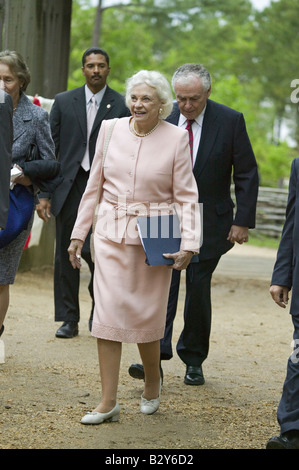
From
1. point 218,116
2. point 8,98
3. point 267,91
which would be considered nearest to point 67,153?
point 218,116

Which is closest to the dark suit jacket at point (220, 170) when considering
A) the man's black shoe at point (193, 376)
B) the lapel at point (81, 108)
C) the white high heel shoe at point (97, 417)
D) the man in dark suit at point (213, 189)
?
the man in dark suit at point (213, 189)

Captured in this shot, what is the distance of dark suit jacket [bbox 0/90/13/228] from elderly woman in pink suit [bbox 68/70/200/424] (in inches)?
16.4

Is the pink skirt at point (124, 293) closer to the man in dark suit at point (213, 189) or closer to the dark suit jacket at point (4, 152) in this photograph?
the dark suit jacket at point (4, 152)

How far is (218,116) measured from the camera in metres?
6.07

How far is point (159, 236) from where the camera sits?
4.92m

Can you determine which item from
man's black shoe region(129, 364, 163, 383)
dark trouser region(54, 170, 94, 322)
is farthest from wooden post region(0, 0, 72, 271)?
man's black shoe region(129, 364, 163, 383)

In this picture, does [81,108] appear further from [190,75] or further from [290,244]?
[290,244]

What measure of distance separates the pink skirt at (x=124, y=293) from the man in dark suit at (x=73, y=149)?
2465 millimetres

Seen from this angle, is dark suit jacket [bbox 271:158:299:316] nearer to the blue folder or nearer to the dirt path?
the blue folder

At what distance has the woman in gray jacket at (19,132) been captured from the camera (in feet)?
18.4

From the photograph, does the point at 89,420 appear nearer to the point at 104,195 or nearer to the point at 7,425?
the point at 7,425

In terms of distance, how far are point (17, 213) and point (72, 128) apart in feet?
6.79

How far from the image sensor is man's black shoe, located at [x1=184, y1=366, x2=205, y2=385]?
6.19 m

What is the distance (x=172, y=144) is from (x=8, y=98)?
916 mm
